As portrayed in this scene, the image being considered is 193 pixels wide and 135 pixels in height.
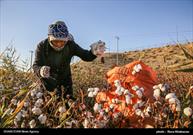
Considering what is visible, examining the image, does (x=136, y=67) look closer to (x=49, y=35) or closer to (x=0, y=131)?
(x=49, y=35)

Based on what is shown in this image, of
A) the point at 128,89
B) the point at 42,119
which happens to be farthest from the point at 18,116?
the point at 128,89

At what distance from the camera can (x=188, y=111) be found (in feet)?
12.4

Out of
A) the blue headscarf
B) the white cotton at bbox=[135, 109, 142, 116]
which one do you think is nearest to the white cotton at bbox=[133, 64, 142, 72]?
the white cotton at bbox=[135, 109, 142, 116]

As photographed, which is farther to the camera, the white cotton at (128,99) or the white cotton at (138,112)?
the white cotton at (128,99)

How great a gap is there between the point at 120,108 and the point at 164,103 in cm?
52

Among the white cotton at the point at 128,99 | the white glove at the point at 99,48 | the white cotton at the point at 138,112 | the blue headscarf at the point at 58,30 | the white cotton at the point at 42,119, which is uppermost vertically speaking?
the blue headscarf at the point at 58,30

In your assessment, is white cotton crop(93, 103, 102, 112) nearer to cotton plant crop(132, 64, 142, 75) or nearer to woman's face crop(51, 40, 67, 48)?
cotton plant crop(132, 64, 142, 75)

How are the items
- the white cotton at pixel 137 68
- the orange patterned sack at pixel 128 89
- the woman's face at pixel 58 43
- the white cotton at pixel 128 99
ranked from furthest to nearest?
the woman's face at pixel 58 43
the white cotton at pixel 137 68
the orange patterned sack at pixel 128 89
the white cotton at pixel 128 99

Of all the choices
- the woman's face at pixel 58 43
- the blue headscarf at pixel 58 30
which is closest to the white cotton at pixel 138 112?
the blue headscarf at pixel 58 30

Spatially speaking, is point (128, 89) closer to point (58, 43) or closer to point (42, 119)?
point (42, 119)

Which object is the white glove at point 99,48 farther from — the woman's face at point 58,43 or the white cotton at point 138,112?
the white cotton at point 138,112

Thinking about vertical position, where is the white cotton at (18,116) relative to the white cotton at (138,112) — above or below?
below

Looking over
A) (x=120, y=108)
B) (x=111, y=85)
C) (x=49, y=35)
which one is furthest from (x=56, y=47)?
(x=120, y=108)

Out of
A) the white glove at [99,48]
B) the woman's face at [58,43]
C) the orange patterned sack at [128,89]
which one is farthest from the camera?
the woman's face at [58,43]
